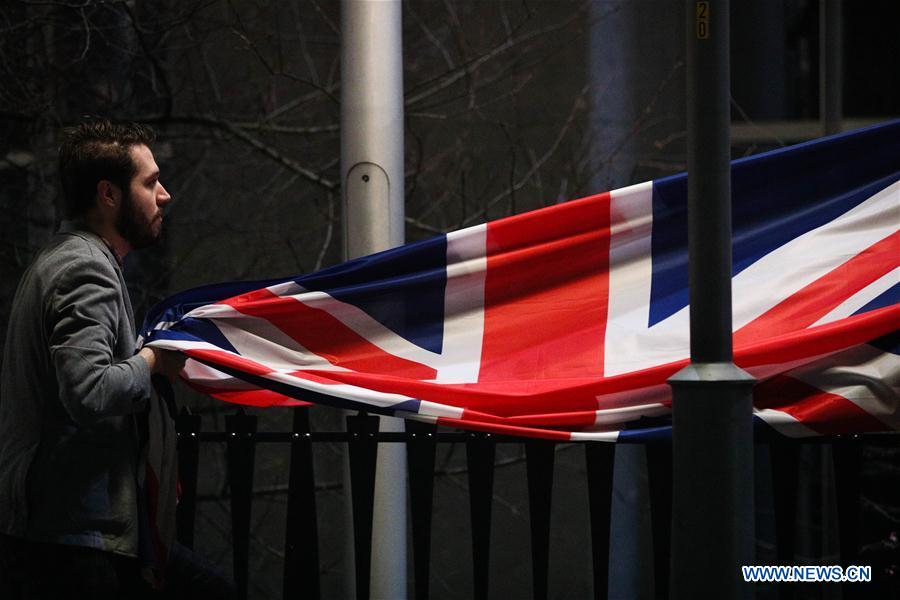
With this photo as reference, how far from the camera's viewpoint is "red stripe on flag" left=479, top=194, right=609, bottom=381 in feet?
12.5

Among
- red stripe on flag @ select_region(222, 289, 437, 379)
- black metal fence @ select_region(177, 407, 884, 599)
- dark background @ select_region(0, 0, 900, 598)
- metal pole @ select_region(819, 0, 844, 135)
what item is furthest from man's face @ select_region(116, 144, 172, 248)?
metal pole @ select_region(819, 0, 844, 135)

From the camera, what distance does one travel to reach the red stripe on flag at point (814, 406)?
136 inches

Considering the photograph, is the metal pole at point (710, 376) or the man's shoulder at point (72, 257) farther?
the man's shoulder at point (72, 257)

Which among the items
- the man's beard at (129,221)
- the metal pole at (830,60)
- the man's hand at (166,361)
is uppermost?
the metal pole at (830,60)

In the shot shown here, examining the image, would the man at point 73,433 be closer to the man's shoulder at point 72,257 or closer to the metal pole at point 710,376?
the man's shoulder at point 72,257

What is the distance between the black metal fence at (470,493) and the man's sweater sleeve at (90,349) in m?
0.98

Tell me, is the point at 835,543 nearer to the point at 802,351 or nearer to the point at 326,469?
the point at 326,469

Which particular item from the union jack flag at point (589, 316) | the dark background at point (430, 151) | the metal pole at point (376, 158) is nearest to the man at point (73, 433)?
the union jack flag at point (589, 316)

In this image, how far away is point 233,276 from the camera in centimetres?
697

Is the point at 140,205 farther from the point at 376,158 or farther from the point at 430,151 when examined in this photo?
the point at 430,151

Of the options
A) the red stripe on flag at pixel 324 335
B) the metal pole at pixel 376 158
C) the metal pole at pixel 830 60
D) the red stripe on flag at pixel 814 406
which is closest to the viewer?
the red stripe on flag at pixel 814 406

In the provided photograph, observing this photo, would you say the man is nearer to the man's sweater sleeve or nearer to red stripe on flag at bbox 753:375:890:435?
the man's sweater sleeve

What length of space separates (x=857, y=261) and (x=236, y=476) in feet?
7.18

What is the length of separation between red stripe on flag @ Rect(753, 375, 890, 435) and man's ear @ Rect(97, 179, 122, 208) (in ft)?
6.49
